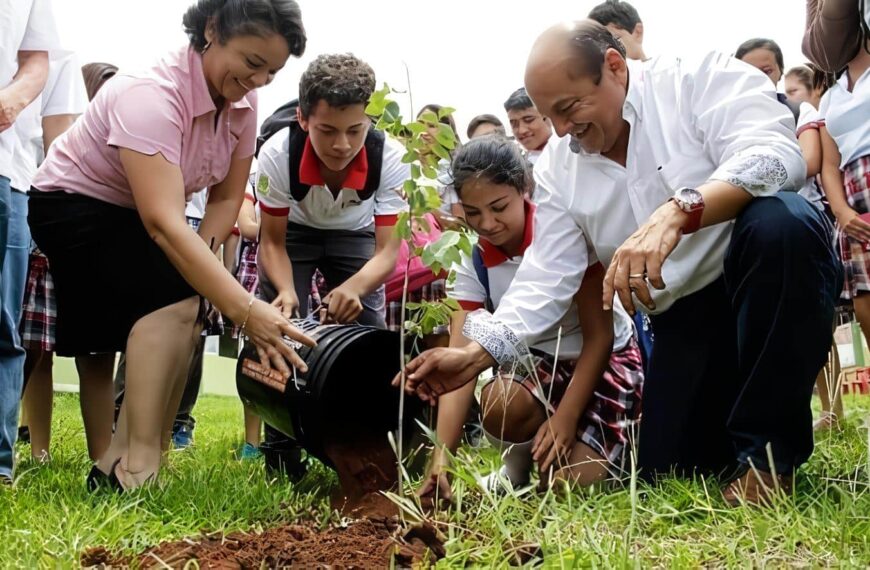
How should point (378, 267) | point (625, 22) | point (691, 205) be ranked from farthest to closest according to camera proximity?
point (625, 22), point (378, 267), point (691, 205)

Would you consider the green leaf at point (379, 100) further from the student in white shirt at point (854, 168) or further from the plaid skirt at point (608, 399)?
the student in white shirt at point (854, 168)

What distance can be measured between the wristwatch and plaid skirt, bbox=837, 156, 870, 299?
1.07 m

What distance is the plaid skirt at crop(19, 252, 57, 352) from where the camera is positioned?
3.66m

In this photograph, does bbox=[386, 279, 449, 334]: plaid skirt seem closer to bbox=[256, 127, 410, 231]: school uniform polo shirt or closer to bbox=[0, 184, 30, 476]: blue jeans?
bbox=[256, 127, 410, 231]: school uniform polo shirt

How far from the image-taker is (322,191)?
141 inches

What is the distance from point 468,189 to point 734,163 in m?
0.96

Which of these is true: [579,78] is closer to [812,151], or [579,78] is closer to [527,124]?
[812,151]

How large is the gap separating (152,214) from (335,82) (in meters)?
1.05

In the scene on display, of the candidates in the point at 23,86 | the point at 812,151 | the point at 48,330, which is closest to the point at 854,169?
the point at 812,151

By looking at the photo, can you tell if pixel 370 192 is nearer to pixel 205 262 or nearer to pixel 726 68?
pixel 205 262

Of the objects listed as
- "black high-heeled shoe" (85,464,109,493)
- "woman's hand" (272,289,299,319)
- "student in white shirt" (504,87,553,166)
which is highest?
"student in white shirt" (504,87,553,166)

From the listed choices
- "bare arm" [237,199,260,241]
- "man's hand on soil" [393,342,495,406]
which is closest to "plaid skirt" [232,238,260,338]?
"bare arm" [237,199,260,241]

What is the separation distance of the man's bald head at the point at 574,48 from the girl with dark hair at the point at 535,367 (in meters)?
0.56

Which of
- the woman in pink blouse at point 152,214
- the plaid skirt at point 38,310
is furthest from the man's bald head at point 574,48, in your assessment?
the plaid skirt at point 38,310
